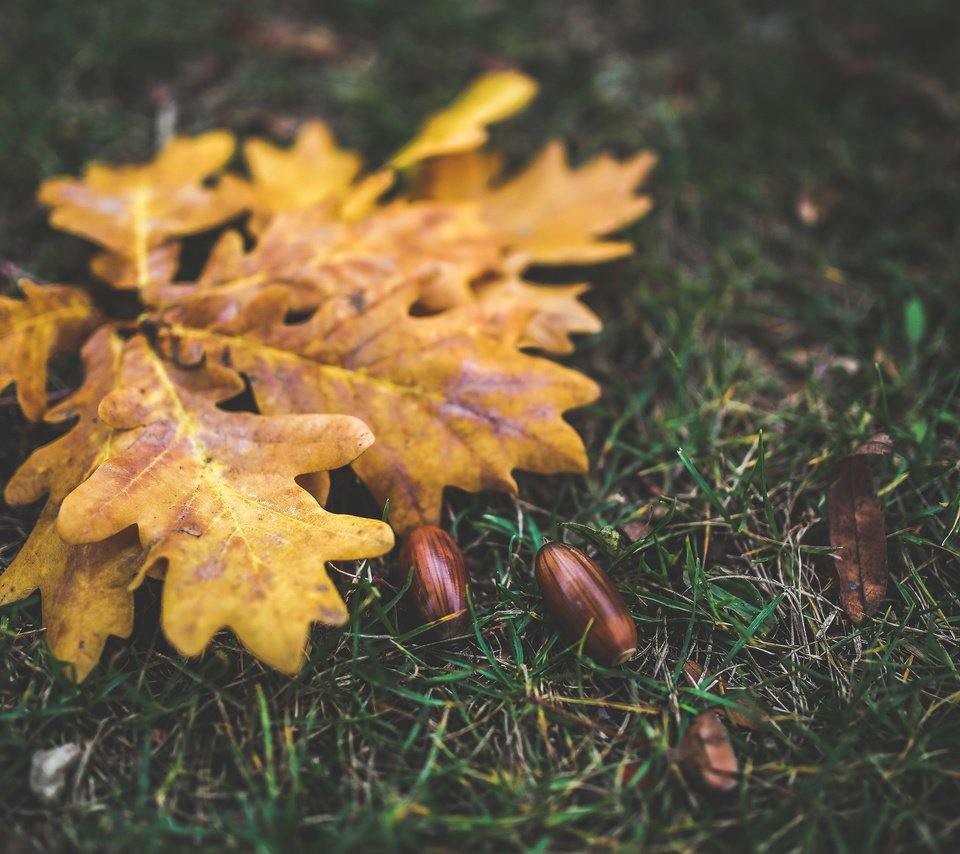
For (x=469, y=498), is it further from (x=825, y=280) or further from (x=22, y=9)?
(x=22, y=9)

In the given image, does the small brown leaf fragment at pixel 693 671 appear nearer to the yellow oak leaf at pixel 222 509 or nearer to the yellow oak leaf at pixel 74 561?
the yellow oak leaf at pixel 222 509

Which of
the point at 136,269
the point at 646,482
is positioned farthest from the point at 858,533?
the point at 136,269

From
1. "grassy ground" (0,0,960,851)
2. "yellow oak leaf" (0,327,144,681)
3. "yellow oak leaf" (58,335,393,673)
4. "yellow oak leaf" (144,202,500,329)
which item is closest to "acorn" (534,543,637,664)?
"grassy ground" (0,0,960,851)

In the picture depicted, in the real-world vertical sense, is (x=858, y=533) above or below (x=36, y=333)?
below

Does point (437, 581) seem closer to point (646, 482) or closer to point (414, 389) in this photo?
point (414, 389)

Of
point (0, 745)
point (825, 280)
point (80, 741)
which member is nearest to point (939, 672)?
point (825, 280)

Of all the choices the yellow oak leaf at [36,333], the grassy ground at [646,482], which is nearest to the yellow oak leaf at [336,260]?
the yellow oak leaf at [36,333]
